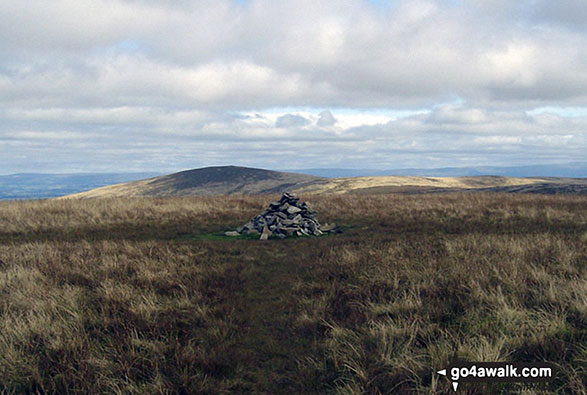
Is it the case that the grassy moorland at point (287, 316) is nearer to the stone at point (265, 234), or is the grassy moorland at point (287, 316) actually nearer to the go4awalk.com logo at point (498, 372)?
the go4awalk.com logo at point (498, 372)

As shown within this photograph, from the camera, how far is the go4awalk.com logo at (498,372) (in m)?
3.65

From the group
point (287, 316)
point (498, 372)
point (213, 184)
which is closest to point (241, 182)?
point (213, 184)

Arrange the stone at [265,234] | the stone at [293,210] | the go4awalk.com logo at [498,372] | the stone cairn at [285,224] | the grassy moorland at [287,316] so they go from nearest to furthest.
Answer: the go4awalk.com logo at [498,372] → the grassy moorland at [287,316] → the stone at [265,234] → the stone cairn at [285,224] → the stone at [293,210]

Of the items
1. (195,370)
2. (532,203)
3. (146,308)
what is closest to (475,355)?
(195,370)

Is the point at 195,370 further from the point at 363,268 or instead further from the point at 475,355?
the point at 363,268

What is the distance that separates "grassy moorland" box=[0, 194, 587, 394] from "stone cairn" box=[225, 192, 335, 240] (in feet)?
11.4

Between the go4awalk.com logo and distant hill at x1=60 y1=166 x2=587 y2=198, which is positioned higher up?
distant hill at x1=60 y1=166 x2=587 y2=198

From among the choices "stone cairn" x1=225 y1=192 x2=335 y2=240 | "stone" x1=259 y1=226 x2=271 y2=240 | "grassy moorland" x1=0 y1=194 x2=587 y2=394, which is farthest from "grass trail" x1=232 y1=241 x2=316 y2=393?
"stone cairn" x1=225 y1=192 x2=335 y2=240

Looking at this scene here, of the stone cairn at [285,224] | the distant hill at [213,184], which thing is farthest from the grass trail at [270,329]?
the distant hill at [213,184]

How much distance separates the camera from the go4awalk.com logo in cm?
365

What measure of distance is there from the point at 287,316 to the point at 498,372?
3.32 metres

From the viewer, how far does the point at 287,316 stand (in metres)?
6.04

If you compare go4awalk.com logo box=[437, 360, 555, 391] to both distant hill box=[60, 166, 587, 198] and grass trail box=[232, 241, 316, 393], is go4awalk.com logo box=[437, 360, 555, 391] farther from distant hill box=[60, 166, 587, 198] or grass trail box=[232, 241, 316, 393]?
distant hill box=[60, 166, 587, 198]

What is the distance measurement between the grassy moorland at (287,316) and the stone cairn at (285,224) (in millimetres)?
3463
